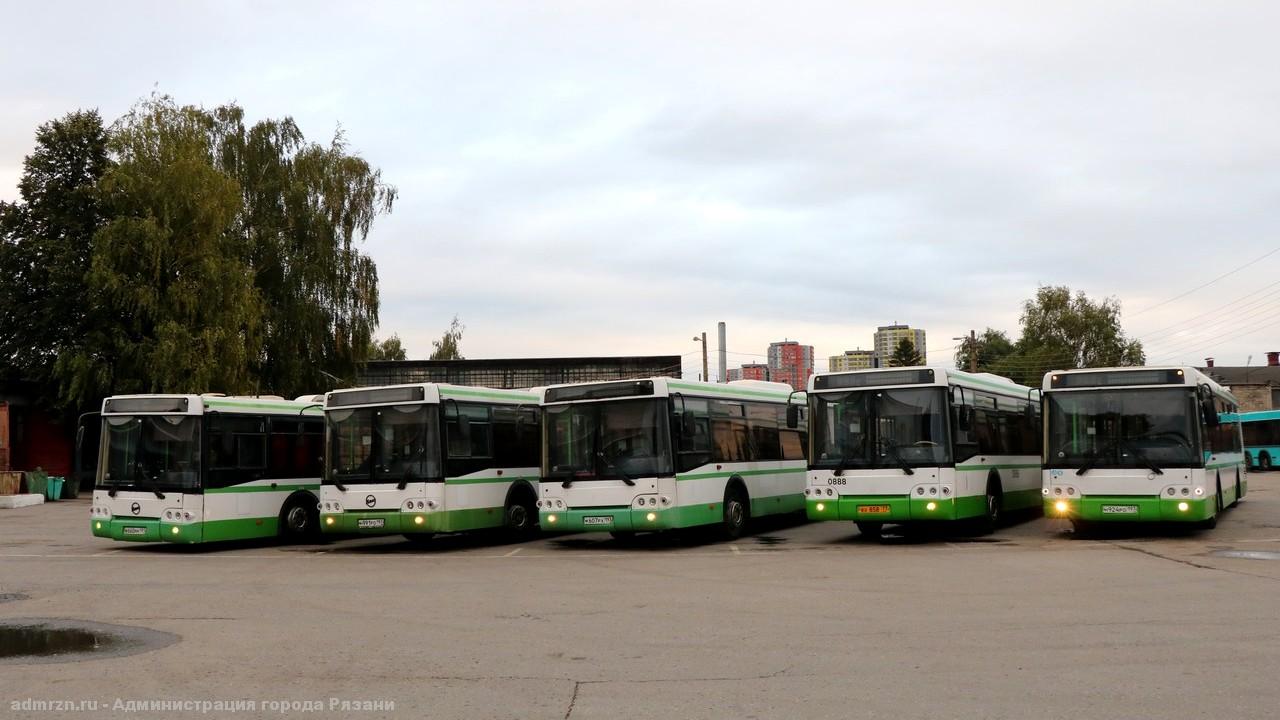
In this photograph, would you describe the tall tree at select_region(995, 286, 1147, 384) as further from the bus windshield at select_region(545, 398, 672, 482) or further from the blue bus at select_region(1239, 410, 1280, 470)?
the bus windshield at select_region(545, 398, 672, 482)

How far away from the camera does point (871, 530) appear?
22.4 meters

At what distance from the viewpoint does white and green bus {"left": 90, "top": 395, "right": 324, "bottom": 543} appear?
782 inches

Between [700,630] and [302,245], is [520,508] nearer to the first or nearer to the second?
[700,630]

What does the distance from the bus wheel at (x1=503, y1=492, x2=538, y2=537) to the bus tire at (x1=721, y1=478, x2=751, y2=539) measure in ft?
11.9

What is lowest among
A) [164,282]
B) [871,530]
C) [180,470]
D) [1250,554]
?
[1250,554]

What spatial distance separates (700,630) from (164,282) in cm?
3650

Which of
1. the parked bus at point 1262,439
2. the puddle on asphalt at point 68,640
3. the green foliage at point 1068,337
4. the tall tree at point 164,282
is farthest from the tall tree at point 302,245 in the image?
the green foliage at point 1068,337

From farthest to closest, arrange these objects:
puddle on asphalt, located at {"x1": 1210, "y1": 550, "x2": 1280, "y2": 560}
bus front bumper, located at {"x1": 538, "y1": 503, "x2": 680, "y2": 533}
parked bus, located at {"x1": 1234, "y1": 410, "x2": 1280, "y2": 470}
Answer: parked bus, located at {"x1": 1234, "y1": 410, "x2": 1280, "y2": 470}, bus front bumper, located at {"x1": 538, "y1": 503, "x2": 680, "y2": 533}, puddle on asphalt, located at {"x1": 1210, "y1": 550, "x2": 1280, "y2": 560}

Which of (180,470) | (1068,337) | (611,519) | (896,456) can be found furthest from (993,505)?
(1068,337)

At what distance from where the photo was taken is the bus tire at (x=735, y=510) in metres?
20.4

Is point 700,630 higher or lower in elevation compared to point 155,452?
lower

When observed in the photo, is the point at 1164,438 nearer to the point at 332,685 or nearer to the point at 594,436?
the point at 594,436

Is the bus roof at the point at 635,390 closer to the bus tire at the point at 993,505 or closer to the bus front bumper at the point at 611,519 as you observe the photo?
the bus front bumper at the point at 611,519

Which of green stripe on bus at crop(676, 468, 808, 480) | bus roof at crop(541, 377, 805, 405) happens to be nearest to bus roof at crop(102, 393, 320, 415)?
bus roof at crop(541, 377, 805, 405)
